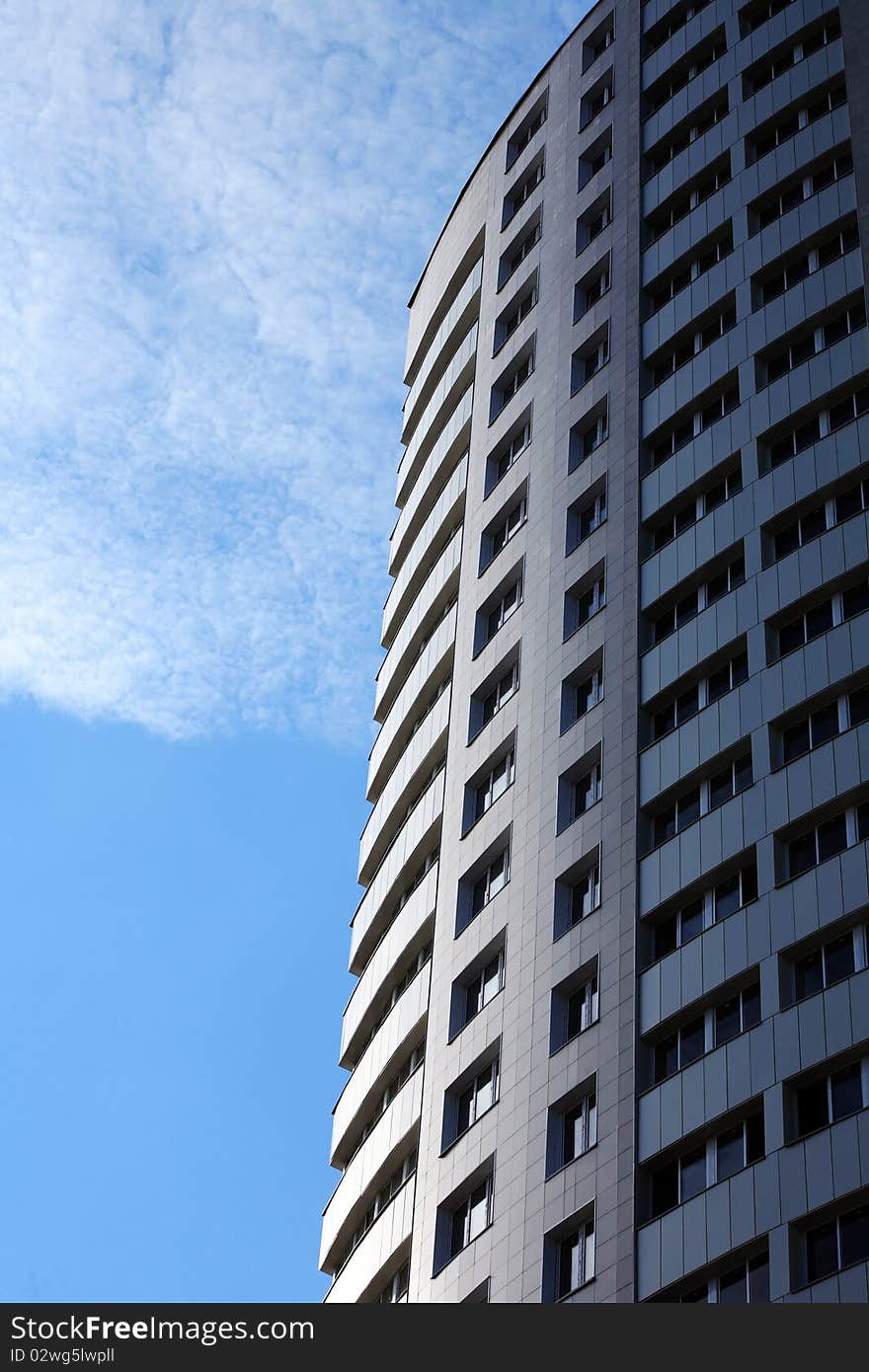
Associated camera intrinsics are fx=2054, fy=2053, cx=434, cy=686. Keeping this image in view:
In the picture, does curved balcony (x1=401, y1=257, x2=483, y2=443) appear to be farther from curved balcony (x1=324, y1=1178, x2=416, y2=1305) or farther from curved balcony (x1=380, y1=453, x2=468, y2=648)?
curved balcony (x1=324, y1=1178, x2=416, y2=1305)

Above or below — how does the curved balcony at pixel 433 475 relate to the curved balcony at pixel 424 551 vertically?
above

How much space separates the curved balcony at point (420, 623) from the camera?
65.1 m

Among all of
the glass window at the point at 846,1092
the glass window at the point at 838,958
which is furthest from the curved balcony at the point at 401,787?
the glass window at the point at 846,1092

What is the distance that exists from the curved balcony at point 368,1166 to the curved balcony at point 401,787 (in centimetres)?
1050

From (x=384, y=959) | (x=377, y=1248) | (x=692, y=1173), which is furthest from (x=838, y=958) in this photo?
(x=384, y=959)

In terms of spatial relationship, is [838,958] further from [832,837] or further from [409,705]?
[409,705]

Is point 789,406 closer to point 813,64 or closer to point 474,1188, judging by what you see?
point 813,64

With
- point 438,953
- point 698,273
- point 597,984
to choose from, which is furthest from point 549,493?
point 597,984

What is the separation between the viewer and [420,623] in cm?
6644

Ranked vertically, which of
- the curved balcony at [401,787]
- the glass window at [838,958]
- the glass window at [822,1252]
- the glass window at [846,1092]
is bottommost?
the glass window at [822,1252]

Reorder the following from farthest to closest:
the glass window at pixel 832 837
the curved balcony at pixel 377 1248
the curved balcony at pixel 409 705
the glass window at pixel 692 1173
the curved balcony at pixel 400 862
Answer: the curved balcony at pixel 409 705, the curved balcony at pixel 400 862, the curved balcony at pixel 377 1248, the glass window at pixel 832 837, the glass window at pixel 692 1173

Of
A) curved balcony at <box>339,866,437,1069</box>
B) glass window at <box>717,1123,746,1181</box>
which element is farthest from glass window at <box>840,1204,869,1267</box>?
curved balcony at <box>339,866,437,1069</box>

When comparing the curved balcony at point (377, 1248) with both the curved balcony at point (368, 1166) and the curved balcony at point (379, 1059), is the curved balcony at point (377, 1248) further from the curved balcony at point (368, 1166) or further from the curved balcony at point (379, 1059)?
the curved balcony at point (379, 1059)

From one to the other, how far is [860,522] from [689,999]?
1179cm
